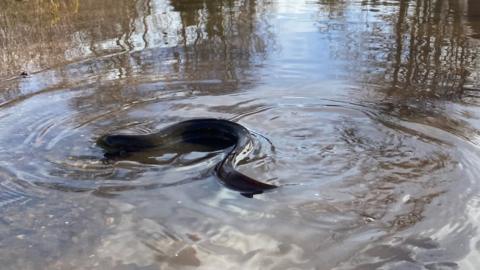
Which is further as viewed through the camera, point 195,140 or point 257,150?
point 195,140

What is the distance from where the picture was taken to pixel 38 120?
5.68 metres

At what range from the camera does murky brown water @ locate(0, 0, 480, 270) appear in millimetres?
3527

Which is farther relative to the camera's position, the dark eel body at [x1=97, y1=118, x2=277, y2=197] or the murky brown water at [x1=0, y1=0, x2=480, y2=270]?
the dark eel body at [x1=97, y1=118, x2=277, y2=197]

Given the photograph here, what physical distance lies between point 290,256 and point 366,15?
847 cm

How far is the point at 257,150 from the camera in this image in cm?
485

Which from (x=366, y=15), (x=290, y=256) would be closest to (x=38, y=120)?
(x=290, y=256)

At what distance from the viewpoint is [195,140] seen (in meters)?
5.21

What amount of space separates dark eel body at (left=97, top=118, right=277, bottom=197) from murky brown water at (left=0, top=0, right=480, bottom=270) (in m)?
0.15

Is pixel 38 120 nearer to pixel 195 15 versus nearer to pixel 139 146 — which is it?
pixel 139 146

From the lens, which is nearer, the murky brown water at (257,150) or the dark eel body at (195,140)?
the murky brown water at (257,150)

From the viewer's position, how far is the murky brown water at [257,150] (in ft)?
11.6

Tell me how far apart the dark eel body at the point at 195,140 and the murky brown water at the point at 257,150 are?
0.15 m

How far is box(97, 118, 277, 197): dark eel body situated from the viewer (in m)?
4.76

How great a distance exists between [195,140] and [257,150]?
2.26 ft
